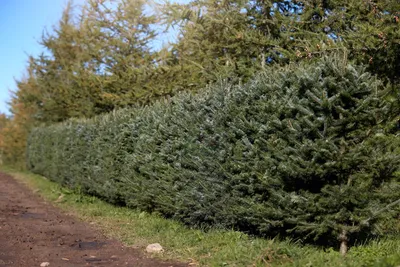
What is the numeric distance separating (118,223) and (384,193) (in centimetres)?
591

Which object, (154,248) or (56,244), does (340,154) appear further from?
(56,244)

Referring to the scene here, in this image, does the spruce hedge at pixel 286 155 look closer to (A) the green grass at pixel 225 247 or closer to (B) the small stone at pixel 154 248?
(A) the green grass at pixel 225 247

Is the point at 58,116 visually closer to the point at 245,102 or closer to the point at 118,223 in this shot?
the point at 118,223

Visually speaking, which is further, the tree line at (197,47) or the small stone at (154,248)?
the tree line at (197,47)

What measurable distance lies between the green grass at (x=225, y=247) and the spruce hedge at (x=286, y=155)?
245 millimetres

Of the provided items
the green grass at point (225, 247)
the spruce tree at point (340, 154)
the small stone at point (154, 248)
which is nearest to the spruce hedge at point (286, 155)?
the spruce tree at point (340, 154)

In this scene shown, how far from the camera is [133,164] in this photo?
10.4 m

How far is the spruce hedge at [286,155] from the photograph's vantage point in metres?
5.62

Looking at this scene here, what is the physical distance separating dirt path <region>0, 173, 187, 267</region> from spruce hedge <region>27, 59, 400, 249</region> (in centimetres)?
144

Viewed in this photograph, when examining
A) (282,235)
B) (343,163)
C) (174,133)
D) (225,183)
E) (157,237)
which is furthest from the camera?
(174,133)

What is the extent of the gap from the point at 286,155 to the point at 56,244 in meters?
4.30

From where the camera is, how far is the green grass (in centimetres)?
537

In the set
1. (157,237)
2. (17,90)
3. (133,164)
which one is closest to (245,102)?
(157,237)

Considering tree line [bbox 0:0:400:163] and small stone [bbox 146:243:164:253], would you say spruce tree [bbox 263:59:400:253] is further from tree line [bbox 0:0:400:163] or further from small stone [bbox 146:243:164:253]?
small stone [bbox 146:243:164:253]
